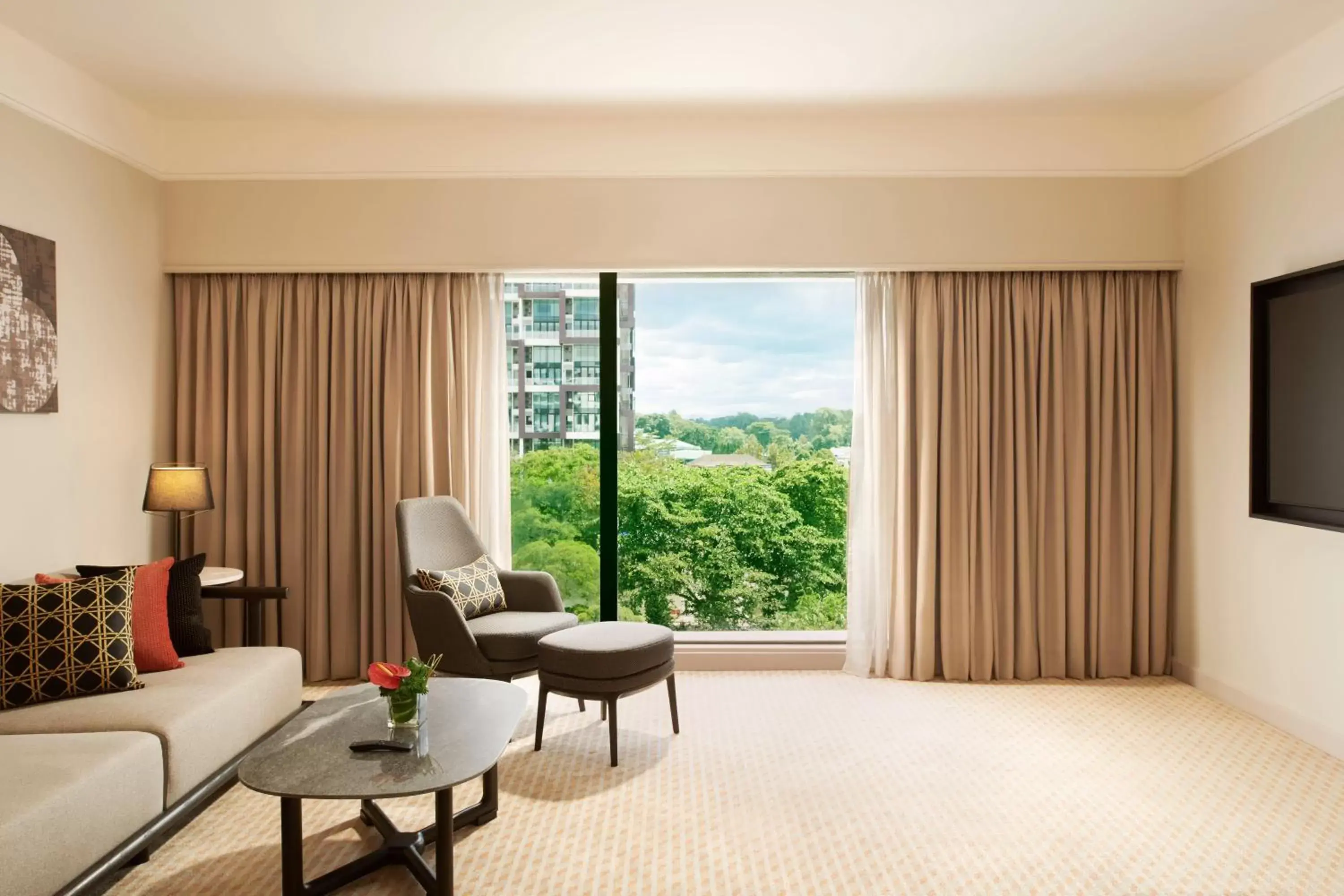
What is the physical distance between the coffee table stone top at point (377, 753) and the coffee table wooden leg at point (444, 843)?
3.0 inches

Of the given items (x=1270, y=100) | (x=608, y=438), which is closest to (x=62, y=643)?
(x=608, y=438)

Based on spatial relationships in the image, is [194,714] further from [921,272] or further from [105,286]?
[921,272]

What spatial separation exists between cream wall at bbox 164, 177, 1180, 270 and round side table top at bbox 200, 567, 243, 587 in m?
1.58

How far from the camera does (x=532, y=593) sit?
4023 mm

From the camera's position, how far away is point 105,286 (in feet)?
12.7

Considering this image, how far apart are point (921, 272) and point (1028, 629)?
194 cm

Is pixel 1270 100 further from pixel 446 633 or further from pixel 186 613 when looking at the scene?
pixel 186 613

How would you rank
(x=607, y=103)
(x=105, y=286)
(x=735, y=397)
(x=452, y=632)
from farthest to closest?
1. (x=735, y=397)
2. (x=607, y=103)
3. (x=105, y=286)
4. (x=452, y=632)

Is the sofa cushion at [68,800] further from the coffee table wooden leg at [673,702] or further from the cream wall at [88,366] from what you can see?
the coffee table wooden leg at [673,702]

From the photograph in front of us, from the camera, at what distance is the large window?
467 centimetres

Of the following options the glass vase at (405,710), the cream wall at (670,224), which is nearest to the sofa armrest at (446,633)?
the glass vase at (405,710)

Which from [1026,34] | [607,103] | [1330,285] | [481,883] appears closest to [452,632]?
[481,883]

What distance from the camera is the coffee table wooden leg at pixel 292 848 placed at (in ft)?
7.22

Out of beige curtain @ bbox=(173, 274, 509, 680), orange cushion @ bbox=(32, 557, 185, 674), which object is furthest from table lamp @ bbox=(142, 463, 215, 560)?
orange cushion @ bbox=(32, 557, 185, 674)
